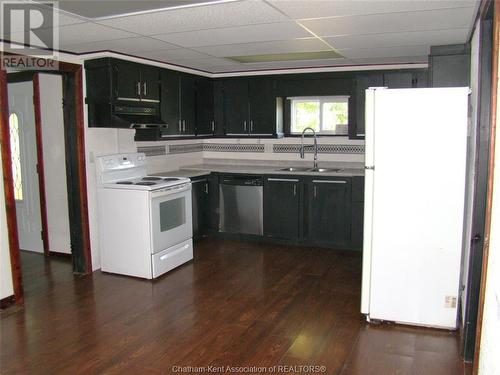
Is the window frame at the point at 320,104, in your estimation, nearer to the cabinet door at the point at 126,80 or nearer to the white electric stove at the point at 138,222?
the white electric stove at the point at 138,222

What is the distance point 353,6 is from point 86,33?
2.06m

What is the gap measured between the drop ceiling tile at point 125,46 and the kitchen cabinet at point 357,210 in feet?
8.25

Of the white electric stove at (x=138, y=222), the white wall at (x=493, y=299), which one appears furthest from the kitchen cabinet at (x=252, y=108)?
the white wall at (x=493, y=299)

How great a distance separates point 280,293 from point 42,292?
2150mm

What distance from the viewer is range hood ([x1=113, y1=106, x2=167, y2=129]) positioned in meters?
4.47

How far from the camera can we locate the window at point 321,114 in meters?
5.82

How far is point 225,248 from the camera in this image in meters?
5.55

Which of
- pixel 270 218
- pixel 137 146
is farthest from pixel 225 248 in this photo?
pixel 137 146

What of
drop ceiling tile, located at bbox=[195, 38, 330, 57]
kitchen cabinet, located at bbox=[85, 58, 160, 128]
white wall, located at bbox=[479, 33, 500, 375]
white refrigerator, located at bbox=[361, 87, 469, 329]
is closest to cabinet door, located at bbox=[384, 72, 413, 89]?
drop ceiling tile, located at bbox=[195, 38, 330, 57]

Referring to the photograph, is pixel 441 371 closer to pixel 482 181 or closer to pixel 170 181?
pixel 482 181

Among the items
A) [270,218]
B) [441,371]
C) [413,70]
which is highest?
[413,70]

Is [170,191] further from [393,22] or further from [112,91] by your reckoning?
[393,22]

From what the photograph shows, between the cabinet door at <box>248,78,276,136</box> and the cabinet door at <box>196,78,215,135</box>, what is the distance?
569 millimetres

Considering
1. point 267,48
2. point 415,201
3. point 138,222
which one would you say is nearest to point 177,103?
point 267,48
